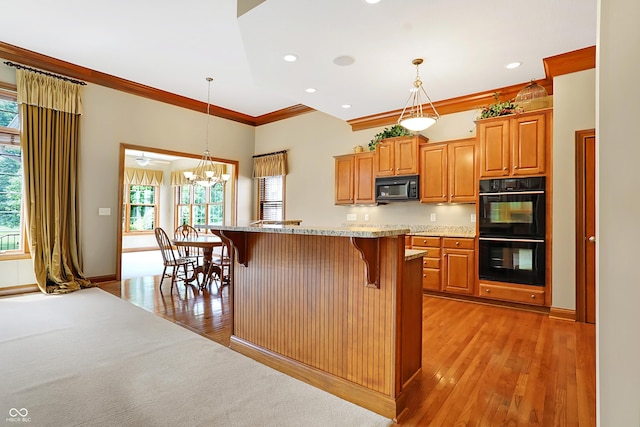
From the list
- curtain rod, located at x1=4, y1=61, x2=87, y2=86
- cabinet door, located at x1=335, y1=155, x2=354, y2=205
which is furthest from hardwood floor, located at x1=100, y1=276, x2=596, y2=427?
curtain rod, located at x1=4, y1=61, x2=87, y2=86

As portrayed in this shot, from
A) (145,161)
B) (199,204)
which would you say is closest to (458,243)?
(199,204)

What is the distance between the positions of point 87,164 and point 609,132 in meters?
6.21

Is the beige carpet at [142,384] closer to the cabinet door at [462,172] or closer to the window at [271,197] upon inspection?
the cabinet door at [462,172]

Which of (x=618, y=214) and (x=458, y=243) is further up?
(x=618, y=214)

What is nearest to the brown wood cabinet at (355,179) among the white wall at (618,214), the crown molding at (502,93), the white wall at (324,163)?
the white wall at (324,163)

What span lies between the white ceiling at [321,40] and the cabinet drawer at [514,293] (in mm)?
2652

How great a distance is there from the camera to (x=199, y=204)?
9828 millimetres

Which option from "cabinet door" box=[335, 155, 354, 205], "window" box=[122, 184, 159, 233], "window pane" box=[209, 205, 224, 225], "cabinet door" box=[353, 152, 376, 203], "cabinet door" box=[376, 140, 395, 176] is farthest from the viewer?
"window" box=[122, 184, 159, 233]

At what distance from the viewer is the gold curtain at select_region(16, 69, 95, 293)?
14.6ft

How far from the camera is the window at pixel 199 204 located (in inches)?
366

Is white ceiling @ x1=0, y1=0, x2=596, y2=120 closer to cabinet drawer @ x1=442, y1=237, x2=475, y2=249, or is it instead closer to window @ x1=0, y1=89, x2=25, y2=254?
window @ x1=0, y1=89, x2=25, y2=254

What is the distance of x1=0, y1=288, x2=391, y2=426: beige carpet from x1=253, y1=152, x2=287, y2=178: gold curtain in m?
4.35

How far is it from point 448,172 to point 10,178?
20.7ft

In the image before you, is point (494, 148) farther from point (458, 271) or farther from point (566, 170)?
point (458, 271)
